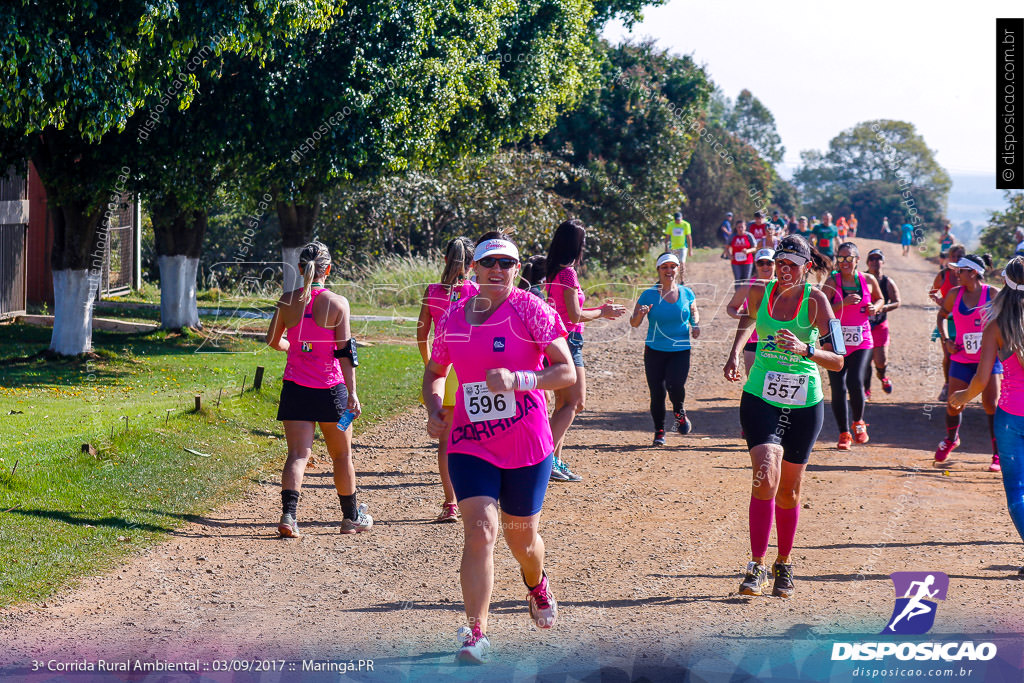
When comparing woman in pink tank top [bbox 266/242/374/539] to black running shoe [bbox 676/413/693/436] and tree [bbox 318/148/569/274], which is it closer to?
black running shoe [bbox 676/413/693/436]

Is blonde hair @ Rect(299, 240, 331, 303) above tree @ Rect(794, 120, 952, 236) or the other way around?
the other way around

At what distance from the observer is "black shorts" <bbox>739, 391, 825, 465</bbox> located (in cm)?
627

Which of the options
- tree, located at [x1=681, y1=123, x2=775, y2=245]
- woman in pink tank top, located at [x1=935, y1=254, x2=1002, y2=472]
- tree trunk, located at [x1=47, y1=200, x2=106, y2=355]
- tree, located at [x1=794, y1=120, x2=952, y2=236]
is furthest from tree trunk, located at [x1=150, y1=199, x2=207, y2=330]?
tree, located at [x1=794, y1=120, x2=952, y2=236]

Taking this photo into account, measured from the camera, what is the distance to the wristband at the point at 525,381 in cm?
504

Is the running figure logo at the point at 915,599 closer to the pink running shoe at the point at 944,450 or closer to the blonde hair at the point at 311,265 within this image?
the pink running shoe at the point at 944,450

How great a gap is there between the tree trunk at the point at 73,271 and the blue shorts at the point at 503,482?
11.8 metres

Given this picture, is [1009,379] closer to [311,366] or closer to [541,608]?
[541,608]

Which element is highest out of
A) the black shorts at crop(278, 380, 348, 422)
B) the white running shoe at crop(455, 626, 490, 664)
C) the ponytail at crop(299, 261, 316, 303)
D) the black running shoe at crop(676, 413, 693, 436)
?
the ponytail at crop(299, 261, 316, 303)

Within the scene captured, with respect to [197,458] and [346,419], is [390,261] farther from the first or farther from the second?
[346,419]

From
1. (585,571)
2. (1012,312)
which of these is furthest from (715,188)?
(585,571)

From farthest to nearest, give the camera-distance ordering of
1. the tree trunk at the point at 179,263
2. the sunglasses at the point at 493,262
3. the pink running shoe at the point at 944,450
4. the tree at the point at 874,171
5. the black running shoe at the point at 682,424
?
1. the tree at the point at 874,171
2. the tree trunk at the point at 179,263
3. the black running shoe at the point at 682,424
4. the pink running shoe at the point at 944,450
5. the sunglasses at the point at 493,262

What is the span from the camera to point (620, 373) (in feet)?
57.4

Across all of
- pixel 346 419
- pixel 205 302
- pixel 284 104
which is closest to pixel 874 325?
pixel 346 419

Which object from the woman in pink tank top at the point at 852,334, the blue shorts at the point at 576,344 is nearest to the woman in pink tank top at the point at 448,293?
the blue shorts at the point at 576,344
